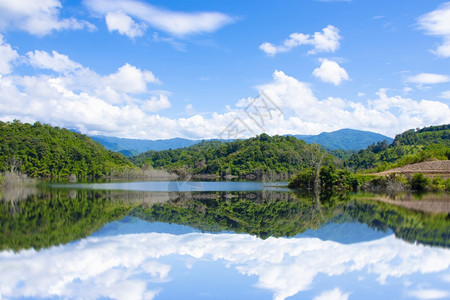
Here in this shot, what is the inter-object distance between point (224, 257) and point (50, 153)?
93515mm

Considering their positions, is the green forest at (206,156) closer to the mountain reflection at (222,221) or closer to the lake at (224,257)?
the mountain reflection at (222,221)

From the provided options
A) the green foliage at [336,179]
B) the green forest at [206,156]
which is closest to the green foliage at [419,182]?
the green foliage at [336,179]

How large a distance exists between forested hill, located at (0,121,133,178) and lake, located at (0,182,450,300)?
213 feet

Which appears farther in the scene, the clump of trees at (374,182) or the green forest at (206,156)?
the green forest at (206,156)

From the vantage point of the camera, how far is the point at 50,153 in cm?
9238

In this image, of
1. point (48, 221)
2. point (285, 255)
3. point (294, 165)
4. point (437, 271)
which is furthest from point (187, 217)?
point (294, 165)

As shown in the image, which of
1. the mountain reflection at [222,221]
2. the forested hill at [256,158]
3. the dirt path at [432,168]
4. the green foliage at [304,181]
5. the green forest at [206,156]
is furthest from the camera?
the forested hill at [256,158]

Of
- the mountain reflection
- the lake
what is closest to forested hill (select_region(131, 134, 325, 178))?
the mountain reflection

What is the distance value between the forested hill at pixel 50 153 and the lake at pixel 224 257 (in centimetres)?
6479

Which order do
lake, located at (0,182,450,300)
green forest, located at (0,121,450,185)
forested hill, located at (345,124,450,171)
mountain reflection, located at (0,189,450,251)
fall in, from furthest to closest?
Answer: forested hill, located at (345,124,450,171) → green forest, located at (0,121,450,185) → mountain reflection, located at (0,189,450,251) → lake, located at (0,182,450,300)

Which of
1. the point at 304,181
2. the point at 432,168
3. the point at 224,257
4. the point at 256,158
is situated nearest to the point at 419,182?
the point at 432,168

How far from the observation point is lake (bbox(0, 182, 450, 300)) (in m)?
7.95

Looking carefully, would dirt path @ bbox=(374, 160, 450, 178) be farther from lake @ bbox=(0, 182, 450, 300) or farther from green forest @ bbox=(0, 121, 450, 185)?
lake @ bbox=(0, 182, 450, 300)

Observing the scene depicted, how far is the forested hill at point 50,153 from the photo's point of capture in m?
80.9
